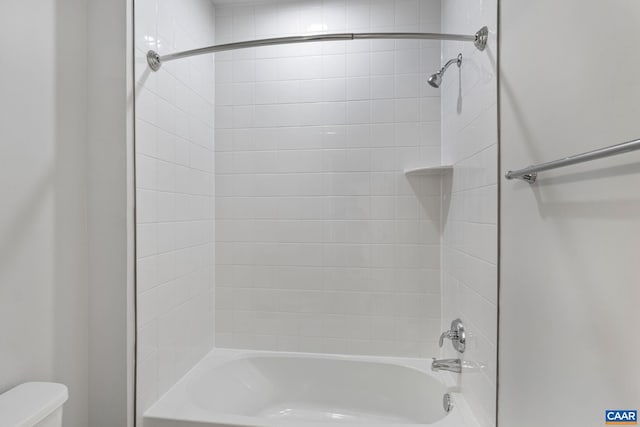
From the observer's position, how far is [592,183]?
0.76 metres

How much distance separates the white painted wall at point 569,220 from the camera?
674mm

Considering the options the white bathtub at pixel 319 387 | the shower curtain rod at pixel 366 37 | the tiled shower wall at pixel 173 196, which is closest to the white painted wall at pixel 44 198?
the tiled shower wall at pixel 173 196

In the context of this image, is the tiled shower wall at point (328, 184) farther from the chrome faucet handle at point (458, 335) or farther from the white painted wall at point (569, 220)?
the white painted wall at point (569, 220)

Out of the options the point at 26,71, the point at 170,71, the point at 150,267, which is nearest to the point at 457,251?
the point at 150,267

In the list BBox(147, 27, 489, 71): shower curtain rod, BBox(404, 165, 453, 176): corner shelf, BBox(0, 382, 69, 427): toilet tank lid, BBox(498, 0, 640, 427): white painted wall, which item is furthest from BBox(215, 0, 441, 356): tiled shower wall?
BBox(0, 382, 69, 427): toilet tank lid

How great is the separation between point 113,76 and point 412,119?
1.50 metres

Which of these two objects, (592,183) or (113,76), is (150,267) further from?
(592,183)

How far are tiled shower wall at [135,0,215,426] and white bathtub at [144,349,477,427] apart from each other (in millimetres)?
197

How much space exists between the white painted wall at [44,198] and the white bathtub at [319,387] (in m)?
0.69

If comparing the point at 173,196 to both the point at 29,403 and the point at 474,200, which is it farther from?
the point at 474,200

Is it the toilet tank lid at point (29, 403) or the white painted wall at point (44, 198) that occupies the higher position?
the white painted wall at point (44, 198)

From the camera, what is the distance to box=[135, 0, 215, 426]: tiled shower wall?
4.78ft

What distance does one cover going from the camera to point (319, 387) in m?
2.08

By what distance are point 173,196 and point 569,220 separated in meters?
1.57
